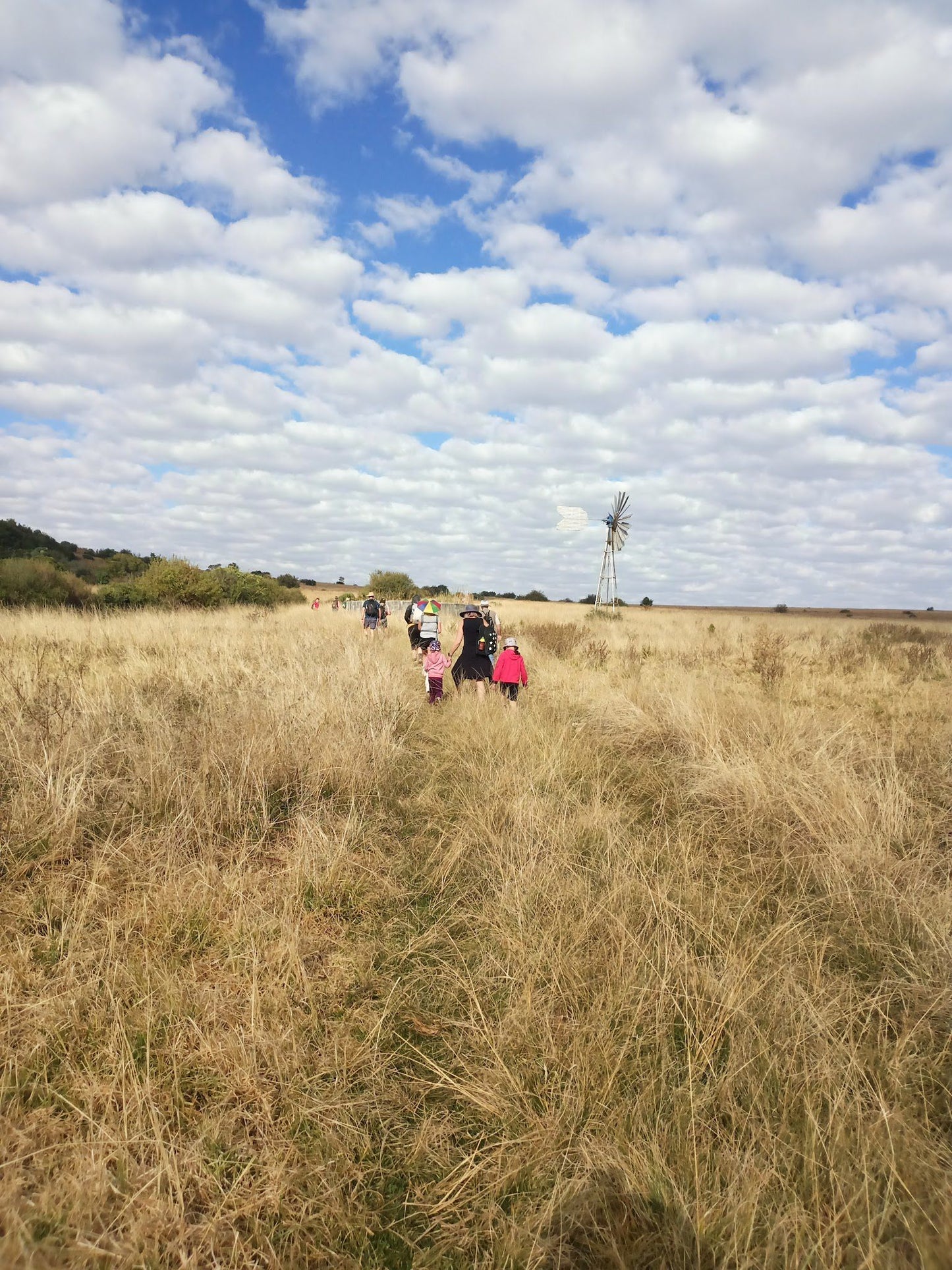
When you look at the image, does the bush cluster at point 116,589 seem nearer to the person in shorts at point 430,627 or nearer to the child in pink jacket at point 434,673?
the person in shorts at point 430,627

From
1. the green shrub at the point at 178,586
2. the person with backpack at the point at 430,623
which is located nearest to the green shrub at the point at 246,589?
the green shrub at the point at 178,586

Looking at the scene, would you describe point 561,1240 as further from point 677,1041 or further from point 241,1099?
point 241,1099

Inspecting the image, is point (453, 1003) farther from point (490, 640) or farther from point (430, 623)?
point (430, 623)

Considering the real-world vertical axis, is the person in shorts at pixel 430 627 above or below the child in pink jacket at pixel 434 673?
above

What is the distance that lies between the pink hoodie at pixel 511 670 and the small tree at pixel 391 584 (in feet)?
110

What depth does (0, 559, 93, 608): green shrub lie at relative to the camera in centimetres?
2191

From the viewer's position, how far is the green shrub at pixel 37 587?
862 inches

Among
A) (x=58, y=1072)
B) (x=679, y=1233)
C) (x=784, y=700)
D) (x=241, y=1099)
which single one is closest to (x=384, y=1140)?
(x=241, y=1099)

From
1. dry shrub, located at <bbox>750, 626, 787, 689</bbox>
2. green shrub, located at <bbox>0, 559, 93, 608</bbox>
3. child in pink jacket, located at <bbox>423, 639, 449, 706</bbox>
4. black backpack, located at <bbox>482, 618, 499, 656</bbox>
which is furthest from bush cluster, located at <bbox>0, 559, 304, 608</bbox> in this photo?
dry shrub, located at <bbox>750, 626, 787, 689</bbox>

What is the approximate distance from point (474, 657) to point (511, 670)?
3.22 ft

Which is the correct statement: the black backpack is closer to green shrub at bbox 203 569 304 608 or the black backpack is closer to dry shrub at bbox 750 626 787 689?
dry shrub at bbox 750 626 787 689

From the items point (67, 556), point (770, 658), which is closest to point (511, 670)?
point (770, 658)

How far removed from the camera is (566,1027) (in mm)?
2627

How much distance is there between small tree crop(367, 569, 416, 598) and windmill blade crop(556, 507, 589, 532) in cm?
1239
